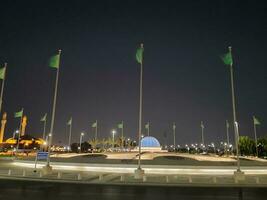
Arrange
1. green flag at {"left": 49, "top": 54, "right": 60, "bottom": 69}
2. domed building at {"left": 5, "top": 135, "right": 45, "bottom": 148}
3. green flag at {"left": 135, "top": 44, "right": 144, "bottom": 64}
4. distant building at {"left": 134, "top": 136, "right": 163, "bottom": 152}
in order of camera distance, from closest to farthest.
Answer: green flag at {"left": 135, "top": 44, "right": 144, "bottom": 64}
green flag at {"left": 49, "top": 54, "right": 60, "bottom": 69}
distant building at {"left": 134, "top": 136, "right": 163, "bottom": 152}
domed building at {"left": 5, "top": 135, "right": 45, "bottom": 148}

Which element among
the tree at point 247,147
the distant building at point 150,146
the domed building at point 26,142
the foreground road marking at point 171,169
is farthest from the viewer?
the domed building at point 26,142

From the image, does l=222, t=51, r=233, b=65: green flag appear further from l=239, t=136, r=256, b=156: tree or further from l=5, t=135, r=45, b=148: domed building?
l=5, t=135, r=45, b=148: domed building

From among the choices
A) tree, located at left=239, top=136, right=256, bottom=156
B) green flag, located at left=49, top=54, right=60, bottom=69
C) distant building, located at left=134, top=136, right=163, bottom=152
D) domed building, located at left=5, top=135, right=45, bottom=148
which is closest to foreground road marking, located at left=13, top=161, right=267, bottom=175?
green flag, located at left=49, top=54, right=60, bottom=69

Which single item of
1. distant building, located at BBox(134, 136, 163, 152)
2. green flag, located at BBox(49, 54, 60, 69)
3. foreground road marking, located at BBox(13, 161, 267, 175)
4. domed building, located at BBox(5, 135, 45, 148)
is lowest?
foreground road marking, located at BBox(13, 161, 267, 175)

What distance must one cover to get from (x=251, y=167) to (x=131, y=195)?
2443 centimetres

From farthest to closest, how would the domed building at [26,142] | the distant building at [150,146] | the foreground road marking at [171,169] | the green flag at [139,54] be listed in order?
the domed building at [26,142] → the distant building at [150,146] → the foreground road marking at [171,169] → the green flag at [139,54]

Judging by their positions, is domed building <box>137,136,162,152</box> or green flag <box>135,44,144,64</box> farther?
domed building <box>137,136,162,152</box>

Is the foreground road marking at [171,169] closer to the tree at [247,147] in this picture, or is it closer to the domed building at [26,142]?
the tree at [247,147]

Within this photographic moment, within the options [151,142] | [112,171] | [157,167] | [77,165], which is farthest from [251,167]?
[151,142]

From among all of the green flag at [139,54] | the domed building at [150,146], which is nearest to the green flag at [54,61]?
the green flag at [139,54]

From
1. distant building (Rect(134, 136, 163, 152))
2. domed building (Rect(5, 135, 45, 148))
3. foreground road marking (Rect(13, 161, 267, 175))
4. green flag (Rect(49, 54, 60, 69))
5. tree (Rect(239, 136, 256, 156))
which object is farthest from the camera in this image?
domed building (Rect(5, 135, 45, 148))

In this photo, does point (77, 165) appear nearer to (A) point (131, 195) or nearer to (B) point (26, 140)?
(A) point (131, 195)

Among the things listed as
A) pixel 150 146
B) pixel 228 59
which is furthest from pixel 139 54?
pixel 150 146

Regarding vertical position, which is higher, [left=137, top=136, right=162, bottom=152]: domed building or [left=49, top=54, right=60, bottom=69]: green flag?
[left=49, top=54, right=60, bottom=69]: green flag
